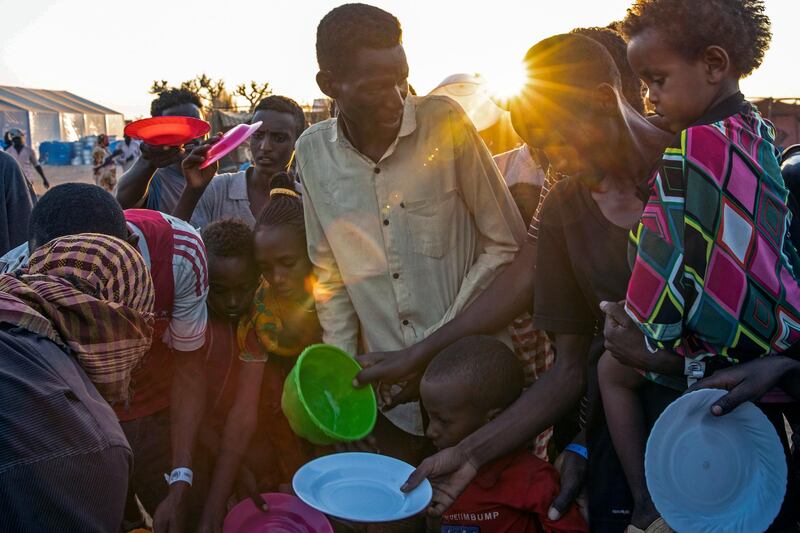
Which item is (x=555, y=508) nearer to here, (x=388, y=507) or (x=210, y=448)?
(x=388, y=507)

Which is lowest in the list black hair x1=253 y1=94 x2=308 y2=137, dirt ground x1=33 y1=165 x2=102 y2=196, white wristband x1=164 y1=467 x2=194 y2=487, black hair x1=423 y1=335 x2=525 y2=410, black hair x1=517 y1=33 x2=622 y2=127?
dirt ground x1=33 y1=165 x2=102 y2=196

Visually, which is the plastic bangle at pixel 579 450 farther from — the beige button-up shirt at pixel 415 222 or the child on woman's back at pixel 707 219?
the beige button-up shirt at pixel 415 222

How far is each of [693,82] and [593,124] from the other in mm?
332

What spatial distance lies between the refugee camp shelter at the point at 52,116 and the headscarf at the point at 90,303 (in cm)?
3026

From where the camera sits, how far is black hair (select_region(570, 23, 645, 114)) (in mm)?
2441

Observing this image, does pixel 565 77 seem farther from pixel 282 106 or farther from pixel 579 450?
pixel 282 106

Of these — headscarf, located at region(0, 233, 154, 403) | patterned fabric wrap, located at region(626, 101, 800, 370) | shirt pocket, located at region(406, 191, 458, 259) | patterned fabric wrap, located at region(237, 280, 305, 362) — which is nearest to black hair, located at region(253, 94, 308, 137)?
patterned fabric wrap, located at region(237, 280, 305, 362)

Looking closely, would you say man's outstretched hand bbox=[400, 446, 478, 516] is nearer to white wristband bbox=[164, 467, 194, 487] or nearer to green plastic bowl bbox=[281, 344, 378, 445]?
green plastic bowl bbox=[281, 344, 378, 445]

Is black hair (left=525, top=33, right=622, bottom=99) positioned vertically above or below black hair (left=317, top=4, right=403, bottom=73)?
below

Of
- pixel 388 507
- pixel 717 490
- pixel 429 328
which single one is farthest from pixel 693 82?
pixel 388 507

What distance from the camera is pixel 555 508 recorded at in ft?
6.82

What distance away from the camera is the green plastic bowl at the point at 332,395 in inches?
92.6

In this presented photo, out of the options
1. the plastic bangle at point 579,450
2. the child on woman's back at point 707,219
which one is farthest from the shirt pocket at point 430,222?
the child on woman's back at point 707,219

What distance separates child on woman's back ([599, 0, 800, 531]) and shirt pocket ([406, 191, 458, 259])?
3.02 feet
